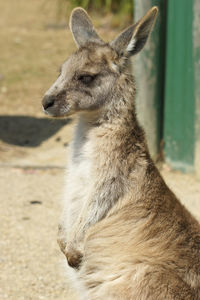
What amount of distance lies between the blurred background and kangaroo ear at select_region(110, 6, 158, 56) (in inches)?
29.7

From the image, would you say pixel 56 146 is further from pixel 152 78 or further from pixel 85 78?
pixel 85 78

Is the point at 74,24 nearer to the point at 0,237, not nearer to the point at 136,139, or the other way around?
the point at 136,139

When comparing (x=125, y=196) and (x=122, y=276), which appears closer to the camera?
(x=122, y=276)

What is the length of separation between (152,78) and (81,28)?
2668mm

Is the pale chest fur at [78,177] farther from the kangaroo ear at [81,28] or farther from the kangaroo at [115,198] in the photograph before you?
the kangaroo ear at [81,28]

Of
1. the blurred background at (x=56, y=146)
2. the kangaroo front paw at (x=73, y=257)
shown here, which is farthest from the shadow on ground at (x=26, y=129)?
the kangaroo front paw at (x=73, y=257)

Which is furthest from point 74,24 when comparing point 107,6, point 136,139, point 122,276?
point 107,6

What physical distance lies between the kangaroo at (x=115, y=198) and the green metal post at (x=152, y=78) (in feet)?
9.05

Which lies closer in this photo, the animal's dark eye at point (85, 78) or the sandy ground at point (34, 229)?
the animal's dark eye at point (85, 78)

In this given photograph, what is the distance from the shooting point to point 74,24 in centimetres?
437

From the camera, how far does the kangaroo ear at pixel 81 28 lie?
432 cm

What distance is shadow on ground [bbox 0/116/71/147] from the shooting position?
27.3ft

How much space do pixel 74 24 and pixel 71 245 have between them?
1.59 metres

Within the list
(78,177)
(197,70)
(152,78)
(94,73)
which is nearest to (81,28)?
(94,73)
